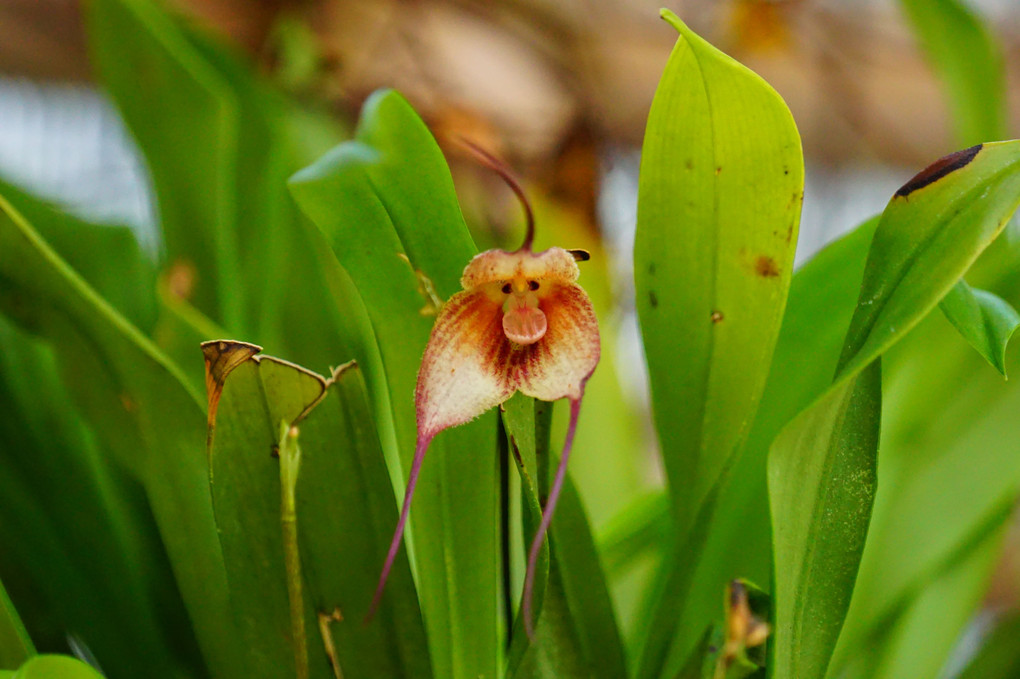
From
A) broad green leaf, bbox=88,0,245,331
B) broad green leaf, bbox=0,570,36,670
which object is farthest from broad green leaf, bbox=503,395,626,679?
broad green leaf, bbox=88,0,245,331

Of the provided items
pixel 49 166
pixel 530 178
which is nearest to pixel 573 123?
pixel 530 178

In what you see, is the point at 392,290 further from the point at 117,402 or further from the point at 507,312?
the point at 117,402

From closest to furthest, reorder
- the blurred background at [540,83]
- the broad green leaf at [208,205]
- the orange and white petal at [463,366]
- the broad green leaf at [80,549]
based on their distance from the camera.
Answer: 1. the orange and white petal at [463,366]
2. the broad green leaf at [80,549]
3. the broad green leaf at [208,205]
4. the blurred background at [540,83]

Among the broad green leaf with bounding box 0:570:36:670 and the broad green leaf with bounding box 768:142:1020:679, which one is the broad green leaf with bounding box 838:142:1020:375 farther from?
the broad green leaf with bounding box 0:570:36:670

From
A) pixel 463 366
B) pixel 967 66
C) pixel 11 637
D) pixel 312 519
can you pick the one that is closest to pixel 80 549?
pixel 11 637

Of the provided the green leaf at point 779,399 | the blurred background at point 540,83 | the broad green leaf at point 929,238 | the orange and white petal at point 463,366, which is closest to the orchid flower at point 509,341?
the orange and white petal at point 463,366

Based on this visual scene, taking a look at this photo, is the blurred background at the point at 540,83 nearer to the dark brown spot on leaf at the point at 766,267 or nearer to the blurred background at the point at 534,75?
the blurred background at the point at 534,75
